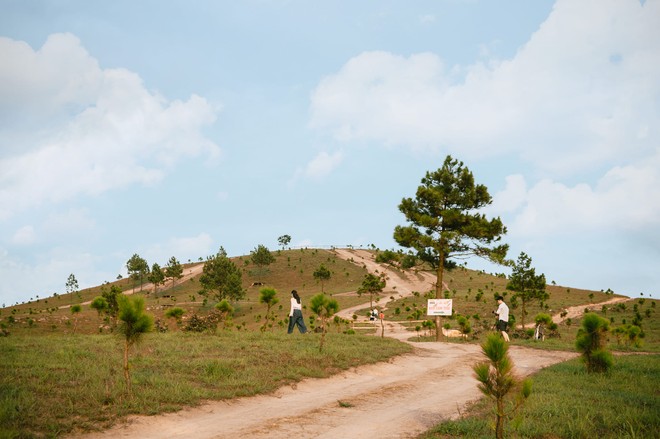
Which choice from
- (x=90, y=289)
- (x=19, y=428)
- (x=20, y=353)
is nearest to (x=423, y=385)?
(x=19, y=428)

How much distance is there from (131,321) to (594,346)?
13.9 metres

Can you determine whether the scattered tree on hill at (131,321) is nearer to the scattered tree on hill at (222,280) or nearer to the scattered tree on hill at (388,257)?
the scattered tree on hill at (388,257)

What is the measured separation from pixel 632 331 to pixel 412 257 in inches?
501

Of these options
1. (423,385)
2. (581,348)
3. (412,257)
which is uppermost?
(412,257)

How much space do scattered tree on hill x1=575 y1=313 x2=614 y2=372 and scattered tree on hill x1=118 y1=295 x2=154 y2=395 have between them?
42.5 feet

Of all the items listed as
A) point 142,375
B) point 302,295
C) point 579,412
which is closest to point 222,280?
point 302,295

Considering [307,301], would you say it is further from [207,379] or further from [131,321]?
[131,321]

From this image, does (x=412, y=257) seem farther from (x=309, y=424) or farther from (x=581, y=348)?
(x=309, y=424)

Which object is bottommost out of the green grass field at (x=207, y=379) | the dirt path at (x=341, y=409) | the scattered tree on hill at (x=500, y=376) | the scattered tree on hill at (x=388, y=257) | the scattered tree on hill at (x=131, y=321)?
the dirt path at (x=341, y=409)

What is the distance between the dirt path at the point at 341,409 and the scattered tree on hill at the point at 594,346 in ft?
6.56

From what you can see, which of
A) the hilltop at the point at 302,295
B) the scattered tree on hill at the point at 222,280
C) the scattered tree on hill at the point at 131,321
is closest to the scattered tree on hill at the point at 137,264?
the hilltop at the point at 302,295

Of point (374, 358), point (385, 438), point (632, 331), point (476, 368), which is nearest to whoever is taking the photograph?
point (476, 368)

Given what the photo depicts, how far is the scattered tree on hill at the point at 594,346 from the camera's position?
13.7 m

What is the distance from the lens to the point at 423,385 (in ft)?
42.2
